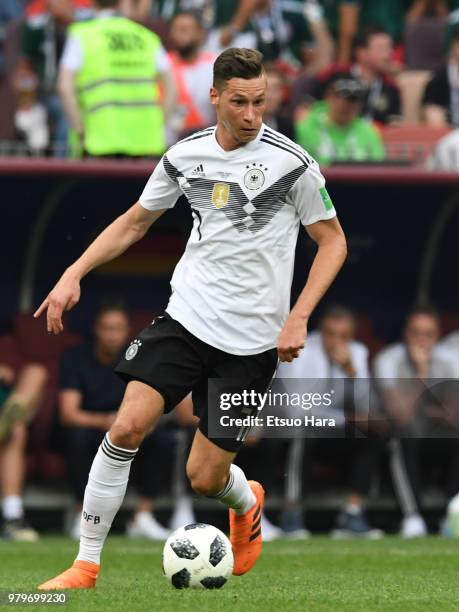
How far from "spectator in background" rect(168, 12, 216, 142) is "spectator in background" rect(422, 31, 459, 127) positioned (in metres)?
1.97

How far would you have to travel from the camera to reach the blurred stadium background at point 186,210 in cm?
1058

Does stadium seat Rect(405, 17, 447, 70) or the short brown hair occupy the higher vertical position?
the short brown hair

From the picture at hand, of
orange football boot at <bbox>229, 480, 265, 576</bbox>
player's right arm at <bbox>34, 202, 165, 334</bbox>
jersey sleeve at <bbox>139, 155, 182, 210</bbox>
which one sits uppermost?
jersey sleeve at <bbox>139, 155, 182, 210</bbox>

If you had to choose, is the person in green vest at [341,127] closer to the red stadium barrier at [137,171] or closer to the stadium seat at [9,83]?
the red stadium barrier at [137,171]

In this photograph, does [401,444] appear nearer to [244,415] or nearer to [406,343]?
[406,343]

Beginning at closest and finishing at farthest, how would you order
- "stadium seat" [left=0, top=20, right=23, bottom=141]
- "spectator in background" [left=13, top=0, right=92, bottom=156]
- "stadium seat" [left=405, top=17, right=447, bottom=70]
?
1. "stadium seat" [left=0, top=20, right=23, bottom=141]
2. "spectator in background" [left=13, top=0, right=92, bottom=156]
3. "stadium seat" [left=405, top=17, right=447, bottom=70]

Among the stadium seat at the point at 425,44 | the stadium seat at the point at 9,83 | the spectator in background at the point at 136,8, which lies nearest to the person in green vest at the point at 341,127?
the stadium seat at the point at 9,83

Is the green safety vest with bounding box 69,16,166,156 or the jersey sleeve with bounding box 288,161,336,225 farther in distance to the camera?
the green safety vest with bounding box 69,16,166,156

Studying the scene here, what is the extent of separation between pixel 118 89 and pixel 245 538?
195 inches

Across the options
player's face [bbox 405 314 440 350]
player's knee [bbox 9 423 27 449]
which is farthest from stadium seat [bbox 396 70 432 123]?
player's knee [bbox 9 423 27 449]

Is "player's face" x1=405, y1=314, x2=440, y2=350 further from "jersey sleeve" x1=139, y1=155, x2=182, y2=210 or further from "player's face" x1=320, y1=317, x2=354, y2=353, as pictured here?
"jersey sleeve" x1=139, y1=155, x2=182, y2=210

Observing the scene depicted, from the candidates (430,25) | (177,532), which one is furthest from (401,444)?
(430,25)

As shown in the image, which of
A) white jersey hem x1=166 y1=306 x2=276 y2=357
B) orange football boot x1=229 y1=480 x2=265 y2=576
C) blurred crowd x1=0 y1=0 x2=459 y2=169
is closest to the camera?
white jersey hem x1=166 y1=306 x2=276 y2=357

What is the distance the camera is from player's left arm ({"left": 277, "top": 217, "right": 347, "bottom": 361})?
571 centimetres
